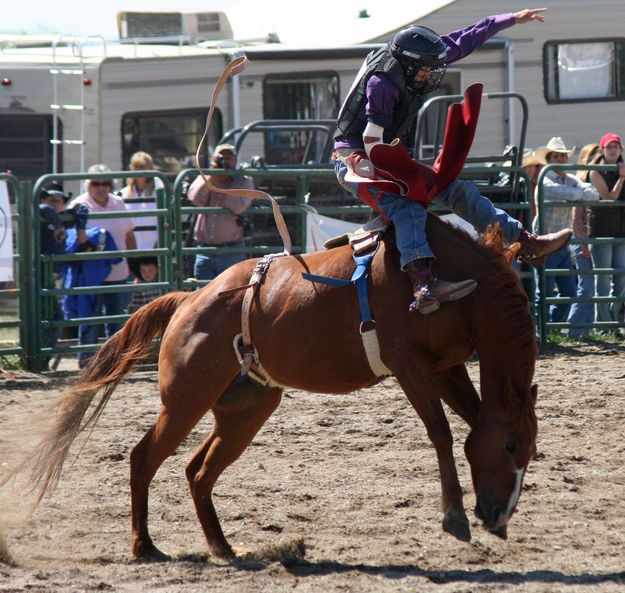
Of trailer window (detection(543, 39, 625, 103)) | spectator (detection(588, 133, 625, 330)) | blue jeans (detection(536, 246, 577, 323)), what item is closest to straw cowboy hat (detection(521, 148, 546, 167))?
spectator (detection(588, 133, 625, 330))

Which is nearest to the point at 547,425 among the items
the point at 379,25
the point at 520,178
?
the point at 520,178

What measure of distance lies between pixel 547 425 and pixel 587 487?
4.48ft

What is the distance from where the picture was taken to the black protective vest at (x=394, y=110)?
16.6 feet

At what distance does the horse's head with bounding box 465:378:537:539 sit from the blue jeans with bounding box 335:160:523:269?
0.72 metres

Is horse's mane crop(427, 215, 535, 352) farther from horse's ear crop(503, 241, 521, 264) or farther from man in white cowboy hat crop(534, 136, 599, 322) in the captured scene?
man in white cowboy hat crop(534, 136, 599, 322)

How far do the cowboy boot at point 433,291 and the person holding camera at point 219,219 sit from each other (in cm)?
538

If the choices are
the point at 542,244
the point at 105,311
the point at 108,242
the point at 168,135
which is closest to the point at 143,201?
the point at 108,242

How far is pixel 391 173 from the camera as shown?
199 inches

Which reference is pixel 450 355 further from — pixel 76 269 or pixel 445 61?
pixel 76 269

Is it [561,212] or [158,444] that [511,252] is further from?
[561,212]

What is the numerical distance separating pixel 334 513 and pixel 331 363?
39.3 inches

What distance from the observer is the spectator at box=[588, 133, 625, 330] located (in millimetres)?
10688

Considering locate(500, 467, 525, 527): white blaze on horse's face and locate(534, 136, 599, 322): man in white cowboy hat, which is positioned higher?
locate(534, 136, 599, 322): man in white cowboy hat

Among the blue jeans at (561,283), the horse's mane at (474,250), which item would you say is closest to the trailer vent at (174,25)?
the blue jeans at (561,283)
